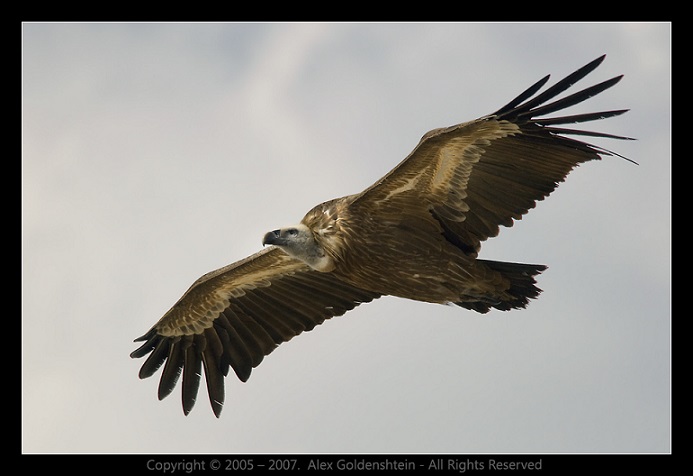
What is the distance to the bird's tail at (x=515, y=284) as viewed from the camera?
13.7 meters

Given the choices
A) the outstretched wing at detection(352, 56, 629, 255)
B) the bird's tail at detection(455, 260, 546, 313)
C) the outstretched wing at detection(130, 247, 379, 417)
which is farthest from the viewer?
the outstretched wing at detection(130, 247, 379, 417)

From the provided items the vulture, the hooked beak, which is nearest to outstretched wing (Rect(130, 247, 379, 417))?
the vulture

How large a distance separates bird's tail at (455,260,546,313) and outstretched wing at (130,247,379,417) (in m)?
2.14

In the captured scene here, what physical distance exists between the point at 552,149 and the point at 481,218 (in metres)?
1.18

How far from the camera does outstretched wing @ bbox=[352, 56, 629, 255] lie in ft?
42.0

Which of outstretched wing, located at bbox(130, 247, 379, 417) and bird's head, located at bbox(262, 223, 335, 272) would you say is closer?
bird's head, located at bbox(262, 223, 335, 272)

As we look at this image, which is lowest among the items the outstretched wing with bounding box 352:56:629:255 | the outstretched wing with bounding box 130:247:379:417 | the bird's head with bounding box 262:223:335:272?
the outstretched wing with bounding box 130:247:379:417

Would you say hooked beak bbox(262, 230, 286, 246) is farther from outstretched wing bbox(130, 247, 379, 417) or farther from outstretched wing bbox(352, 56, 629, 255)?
outstretched wing bbox(130, 247, 379, 417)

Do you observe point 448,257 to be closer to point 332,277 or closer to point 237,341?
point 332,277

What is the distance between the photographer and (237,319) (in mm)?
15695

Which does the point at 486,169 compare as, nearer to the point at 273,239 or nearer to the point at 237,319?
the point at 273,239

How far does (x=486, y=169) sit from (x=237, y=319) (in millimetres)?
4299

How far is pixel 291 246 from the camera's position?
13.8 metres
